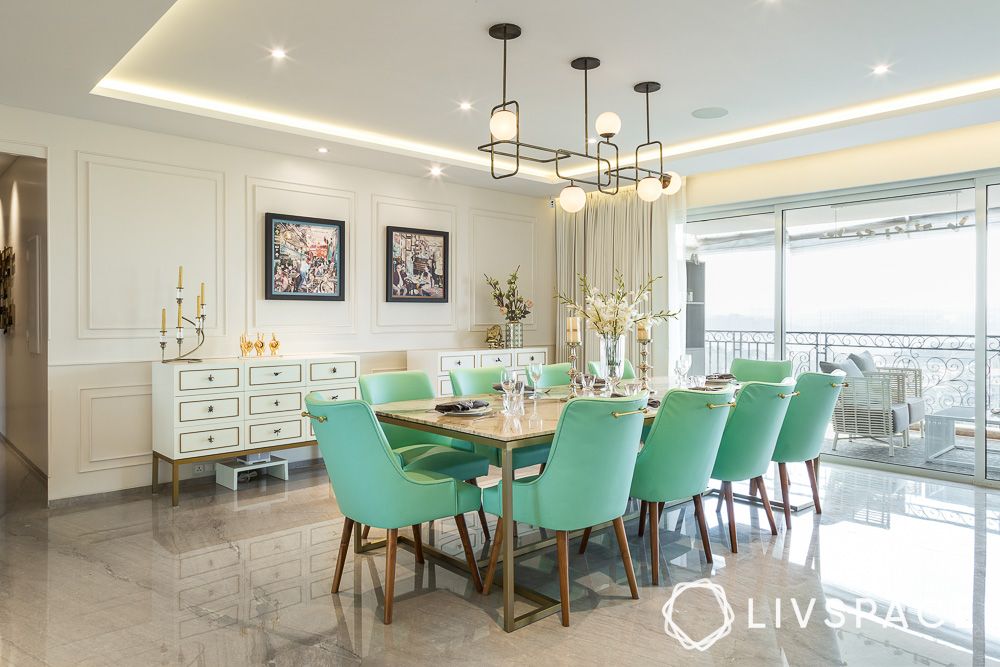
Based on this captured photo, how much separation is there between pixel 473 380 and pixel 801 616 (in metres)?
2.17

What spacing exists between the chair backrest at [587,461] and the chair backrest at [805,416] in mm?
1664

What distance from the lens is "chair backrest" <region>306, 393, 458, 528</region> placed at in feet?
8.72

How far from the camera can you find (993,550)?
11.6 ft

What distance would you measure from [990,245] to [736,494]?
2681 millimetres

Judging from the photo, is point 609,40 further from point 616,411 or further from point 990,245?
point 990,245

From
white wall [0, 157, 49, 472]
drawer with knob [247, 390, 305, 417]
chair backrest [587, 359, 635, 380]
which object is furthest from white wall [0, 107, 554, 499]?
chair backrest [587, 359, 635, 380]

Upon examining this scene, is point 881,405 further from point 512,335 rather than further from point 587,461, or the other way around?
point 587,461

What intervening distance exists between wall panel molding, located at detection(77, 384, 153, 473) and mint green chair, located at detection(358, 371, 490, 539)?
198cm

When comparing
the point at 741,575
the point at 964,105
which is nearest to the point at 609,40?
the point at 964,105

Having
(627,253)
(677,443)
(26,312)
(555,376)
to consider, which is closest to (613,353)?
(555,376)

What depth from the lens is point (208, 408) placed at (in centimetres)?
460

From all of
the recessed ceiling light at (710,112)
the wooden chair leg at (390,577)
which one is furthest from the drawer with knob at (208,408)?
the recessed ceiling light at (710,112)

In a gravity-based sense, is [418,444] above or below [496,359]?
below

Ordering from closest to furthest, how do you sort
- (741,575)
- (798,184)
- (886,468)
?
(741,575) → (886,468) → (798,184)
